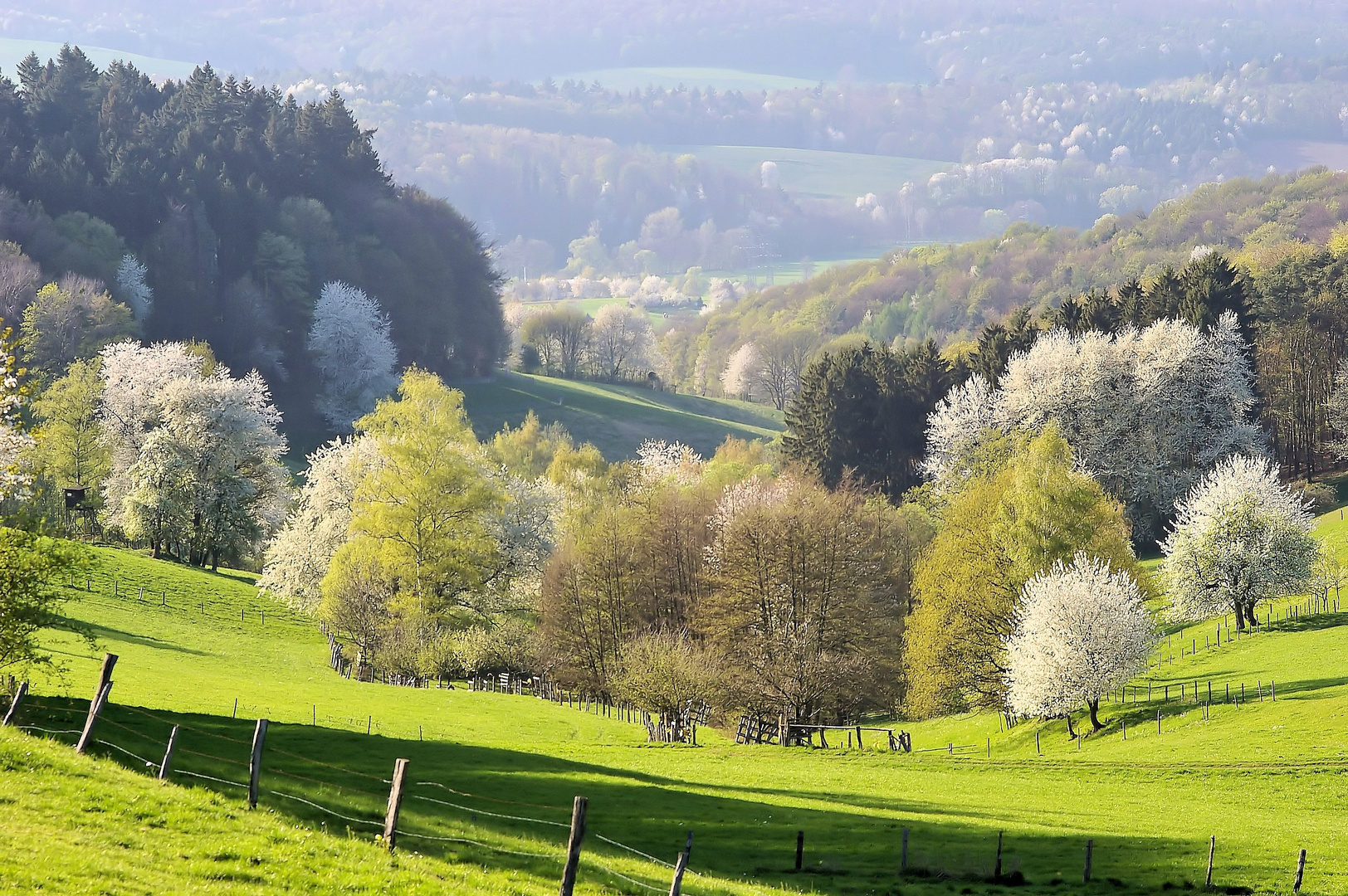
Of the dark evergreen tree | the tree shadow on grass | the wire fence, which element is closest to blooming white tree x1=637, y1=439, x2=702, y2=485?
the dark evergreen tree

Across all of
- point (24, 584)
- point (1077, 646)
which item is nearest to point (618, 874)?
point (24, 584)

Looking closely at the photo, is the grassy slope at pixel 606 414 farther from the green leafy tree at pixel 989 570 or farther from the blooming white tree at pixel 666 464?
the green leafy tree at pixel 989 570

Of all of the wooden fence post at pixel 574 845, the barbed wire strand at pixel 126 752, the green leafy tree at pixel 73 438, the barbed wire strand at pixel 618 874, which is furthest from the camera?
the green leafy tree at pixel 73 438

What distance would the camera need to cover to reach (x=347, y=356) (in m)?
134

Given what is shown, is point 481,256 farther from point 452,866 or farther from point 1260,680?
point 452,866

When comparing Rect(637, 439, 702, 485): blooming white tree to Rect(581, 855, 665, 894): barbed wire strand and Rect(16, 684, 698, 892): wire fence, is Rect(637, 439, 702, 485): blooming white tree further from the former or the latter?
Rect(581, 855, 665, 894): barbed wire strand

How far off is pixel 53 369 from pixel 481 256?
6992 centimetres

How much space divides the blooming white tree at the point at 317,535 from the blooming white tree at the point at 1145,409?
44496 mm

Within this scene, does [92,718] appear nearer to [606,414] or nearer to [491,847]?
[491,847]

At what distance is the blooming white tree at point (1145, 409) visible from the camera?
9531 centimetres

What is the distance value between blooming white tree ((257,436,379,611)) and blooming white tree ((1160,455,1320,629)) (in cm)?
4301

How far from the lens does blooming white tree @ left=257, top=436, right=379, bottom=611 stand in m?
70.1

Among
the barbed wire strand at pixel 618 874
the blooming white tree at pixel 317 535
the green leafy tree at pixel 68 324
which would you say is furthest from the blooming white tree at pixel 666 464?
the barbed wire strand at pixel 618 874

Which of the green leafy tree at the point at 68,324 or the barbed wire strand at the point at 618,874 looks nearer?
the barbed wire strand at the point at 618,874
